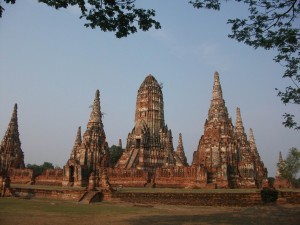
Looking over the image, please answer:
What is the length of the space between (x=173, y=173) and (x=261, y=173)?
1393 cm

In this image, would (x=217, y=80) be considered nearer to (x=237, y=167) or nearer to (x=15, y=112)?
(x=237, y=167)

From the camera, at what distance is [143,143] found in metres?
43.0

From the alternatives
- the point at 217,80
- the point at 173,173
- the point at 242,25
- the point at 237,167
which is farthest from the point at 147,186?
the point at 242,25

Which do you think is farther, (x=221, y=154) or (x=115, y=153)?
(x=115, y=153)

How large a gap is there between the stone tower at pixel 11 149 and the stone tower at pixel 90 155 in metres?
8.93

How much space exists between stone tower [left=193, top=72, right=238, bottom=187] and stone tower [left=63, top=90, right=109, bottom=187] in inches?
487

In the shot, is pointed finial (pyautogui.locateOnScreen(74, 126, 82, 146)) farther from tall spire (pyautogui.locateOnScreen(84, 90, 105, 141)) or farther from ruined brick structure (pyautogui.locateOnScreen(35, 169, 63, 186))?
ruined brick structure (pyautogui.locateOnScreen(35, 169, 63, 186))

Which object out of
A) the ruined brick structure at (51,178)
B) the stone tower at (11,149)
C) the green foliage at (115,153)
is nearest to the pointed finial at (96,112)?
the ruined brick structure at (51,178)

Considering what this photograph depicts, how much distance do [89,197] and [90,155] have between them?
1936cm

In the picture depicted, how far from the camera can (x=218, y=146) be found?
3131cm

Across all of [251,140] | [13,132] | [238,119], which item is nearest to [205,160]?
[238,119]

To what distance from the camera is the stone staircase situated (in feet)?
67.1

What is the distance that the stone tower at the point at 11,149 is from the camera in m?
43.3

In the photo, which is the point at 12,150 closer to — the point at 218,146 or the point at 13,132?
the point at 13,132
